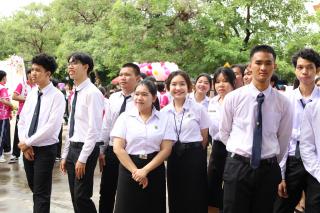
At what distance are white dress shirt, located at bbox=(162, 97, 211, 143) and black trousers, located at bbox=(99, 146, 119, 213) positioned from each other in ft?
2.66

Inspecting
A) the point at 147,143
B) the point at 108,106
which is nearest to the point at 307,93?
the point at 147,143

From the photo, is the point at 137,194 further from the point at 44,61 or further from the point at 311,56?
the point at 311,56

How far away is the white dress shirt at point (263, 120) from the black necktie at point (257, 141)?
0.03 meters

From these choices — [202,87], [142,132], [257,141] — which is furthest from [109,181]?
[257,141]

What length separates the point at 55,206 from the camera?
562cm

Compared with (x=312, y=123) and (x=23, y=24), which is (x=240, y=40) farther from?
(x=23, y=24)

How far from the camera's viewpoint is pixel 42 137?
442 cm

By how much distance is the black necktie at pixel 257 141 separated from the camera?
3.39 metres

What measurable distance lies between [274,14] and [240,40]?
1.87 metres

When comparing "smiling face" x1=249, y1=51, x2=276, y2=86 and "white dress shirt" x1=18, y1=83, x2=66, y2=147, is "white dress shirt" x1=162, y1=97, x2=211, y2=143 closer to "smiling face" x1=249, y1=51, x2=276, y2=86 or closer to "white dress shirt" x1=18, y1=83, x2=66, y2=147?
"smiling face" x1=249, y1=51, x2=276, y2=86

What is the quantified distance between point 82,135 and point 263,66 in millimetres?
1926

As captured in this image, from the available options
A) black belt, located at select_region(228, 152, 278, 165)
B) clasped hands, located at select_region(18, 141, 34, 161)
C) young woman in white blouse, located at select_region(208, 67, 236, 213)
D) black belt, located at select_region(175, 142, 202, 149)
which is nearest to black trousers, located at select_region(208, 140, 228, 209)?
young woman in white blouse, located at select_region(208, 67, 236, 213)

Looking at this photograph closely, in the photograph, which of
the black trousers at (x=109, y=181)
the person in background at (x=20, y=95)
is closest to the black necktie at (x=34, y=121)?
the black trousers at (x=109, y=181)

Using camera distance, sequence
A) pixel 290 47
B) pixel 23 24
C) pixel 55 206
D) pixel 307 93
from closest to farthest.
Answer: pixel 307 93
pixel 55 206
pixel 290 47
pixel 23 24
